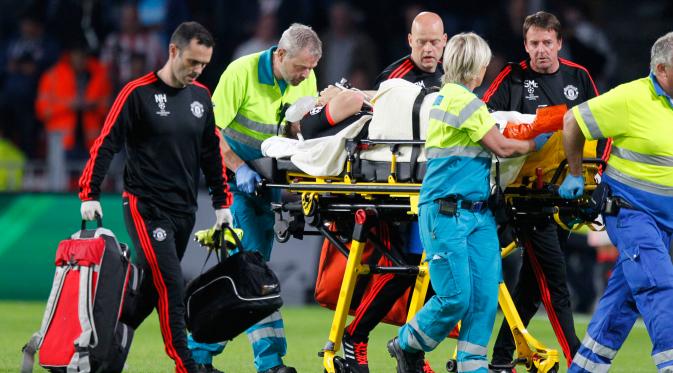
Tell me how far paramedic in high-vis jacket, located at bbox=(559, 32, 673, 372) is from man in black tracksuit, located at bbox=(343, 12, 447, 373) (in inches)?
60.2

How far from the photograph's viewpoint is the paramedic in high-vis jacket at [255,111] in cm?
863

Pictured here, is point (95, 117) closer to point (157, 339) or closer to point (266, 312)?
point (157, 339)

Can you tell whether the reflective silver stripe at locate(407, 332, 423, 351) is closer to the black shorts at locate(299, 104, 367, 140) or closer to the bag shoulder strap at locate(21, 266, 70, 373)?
the black shorts at locate(299, 104, 367, 140)

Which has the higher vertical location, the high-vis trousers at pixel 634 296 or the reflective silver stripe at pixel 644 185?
the reflective silver stripe at pixel 644 185

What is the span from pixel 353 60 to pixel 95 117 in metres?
3.13

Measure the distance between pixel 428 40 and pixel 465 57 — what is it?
174cm

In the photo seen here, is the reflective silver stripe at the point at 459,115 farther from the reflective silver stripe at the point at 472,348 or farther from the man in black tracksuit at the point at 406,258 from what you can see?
the man in black tracksuit at the point at 406,258

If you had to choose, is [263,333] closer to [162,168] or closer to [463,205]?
[162,168]

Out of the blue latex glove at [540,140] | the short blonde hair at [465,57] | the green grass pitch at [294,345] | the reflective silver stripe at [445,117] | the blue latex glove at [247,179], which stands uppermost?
the short blonde hair at [465,57]

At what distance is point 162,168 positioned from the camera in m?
7.68

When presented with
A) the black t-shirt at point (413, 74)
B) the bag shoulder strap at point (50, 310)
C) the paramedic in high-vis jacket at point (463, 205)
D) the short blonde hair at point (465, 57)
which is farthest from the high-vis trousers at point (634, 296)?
the bag shoulder strap at point (50, 310)

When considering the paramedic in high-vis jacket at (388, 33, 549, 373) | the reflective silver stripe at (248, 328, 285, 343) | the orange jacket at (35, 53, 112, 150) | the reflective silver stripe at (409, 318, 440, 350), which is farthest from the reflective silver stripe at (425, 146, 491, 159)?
the orange jacket at (35, 53, 112, 150)

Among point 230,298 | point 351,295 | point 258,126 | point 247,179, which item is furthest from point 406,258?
point 230,298

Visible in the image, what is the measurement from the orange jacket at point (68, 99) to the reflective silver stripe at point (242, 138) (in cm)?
752
